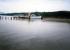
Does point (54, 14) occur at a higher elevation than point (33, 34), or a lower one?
higher

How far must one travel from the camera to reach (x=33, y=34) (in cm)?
153

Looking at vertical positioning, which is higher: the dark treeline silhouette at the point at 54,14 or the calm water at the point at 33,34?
the dark treeline silhouette at the point at 54,14

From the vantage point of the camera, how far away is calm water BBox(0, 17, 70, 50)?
1.42 meters

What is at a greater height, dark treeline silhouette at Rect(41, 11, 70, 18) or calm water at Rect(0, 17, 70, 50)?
dark treeline silhouette at Rect(41, 11, 70, 18)

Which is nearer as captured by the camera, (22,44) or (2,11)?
(22,44)

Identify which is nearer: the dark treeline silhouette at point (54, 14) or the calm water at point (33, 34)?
the calm water at point (33, 34)

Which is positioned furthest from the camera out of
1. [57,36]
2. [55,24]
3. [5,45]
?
[55,24]

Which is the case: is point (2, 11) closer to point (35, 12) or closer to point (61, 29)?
point (35, 12)

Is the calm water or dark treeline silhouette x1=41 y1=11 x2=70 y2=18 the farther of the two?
dark treeline silhouette x1=41 y1=11 x2=70 y2=18

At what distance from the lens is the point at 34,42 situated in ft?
4.84

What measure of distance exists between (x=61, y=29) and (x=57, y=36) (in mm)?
117

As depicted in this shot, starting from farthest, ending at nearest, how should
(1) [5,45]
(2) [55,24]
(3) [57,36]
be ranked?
(2) [55,24] → (3) [57,36] → (1) [5,45]

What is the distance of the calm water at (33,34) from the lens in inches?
55.9

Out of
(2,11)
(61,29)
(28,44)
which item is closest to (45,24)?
(61,29)
